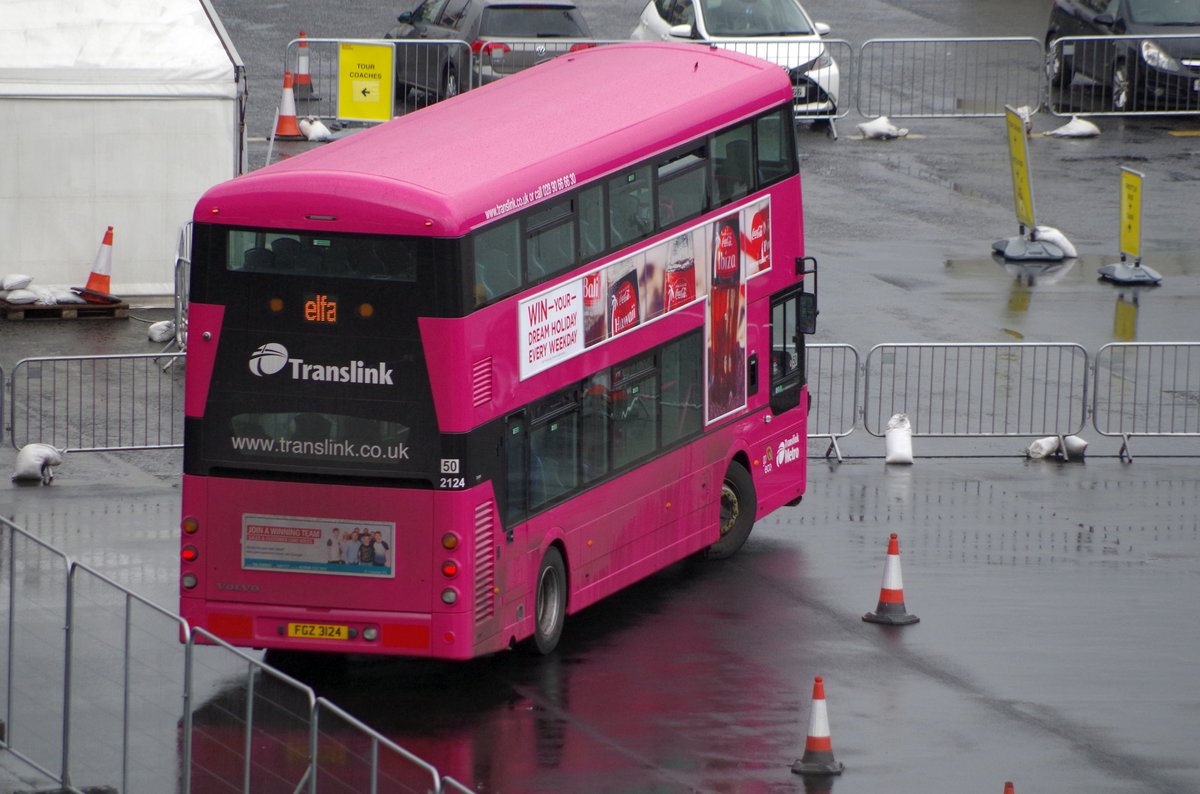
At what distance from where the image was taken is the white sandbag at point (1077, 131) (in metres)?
32.3

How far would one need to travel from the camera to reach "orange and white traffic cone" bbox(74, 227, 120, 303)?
22953mm

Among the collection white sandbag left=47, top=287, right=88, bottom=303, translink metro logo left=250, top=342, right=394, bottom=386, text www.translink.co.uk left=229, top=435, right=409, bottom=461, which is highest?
translink metro logo left=250, top=342, right=394, bottom=386

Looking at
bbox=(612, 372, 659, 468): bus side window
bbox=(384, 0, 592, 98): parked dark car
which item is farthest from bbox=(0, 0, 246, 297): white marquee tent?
bbox=(612, 372, 659, 468): bus side window

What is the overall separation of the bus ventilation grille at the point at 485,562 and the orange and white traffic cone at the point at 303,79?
811 inches

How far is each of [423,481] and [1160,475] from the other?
9.53 metres

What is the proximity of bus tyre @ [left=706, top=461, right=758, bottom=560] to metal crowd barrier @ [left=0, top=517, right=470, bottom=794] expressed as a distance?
20.4 ft

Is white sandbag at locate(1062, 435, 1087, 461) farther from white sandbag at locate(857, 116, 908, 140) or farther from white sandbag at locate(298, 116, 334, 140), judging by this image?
white sandbag at locate(298, 116, 334, 140)

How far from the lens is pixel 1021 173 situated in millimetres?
26016

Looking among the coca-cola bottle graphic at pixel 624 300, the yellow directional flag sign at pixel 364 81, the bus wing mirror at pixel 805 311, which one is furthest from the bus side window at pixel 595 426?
the yellow directional flag sign at pixel 364 81

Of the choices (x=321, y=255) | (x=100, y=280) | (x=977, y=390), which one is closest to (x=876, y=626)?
(x=321, y=255)

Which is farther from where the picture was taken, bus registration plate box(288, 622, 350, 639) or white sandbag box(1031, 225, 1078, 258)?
white sandbag box(1031, 225, 1078, 258)

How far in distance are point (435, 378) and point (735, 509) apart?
15.3 feet

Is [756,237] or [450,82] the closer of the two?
[756,237]

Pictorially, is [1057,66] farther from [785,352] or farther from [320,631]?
[320,631]
